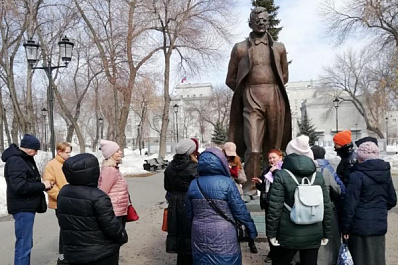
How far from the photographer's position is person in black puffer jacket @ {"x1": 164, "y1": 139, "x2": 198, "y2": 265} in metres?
4.27

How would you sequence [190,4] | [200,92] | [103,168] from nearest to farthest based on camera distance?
[103,168] → [190,4] → [200,92]

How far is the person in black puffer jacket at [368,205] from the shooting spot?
3.81m

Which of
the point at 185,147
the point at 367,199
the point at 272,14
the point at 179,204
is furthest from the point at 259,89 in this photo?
the point at 272,14

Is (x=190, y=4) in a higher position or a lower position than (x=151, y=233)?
higher

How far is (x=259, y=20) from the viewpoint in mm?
5613

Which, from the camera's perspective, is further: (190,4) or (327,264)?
(190,4)

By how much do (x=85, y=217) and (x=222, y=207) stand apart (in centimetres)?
114

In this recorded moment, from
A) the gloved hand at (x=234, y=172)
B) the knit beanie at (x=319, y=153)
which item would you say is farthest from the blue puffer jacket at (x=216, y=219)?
the gloved hand at (x=234, y=172)

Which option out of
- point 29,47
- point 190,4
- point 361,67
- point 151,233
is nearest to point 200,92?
point 361,67

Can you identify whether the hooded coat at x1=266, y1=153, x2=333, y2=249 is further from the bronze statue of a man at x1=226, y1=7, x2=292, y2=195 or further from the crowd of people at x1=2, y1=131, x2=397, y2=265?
the bronze statue of a man at x1=226, y1=7, x2=292, y2=195

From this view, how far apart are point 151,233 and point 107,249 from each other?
407 centimetres

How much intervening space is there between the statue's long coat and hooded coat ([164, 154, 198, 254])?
189 centimetres

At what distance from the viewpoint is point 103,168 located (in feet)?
13.7

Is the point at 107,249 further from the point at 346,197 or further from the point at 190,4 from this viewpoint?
the point at 190,4
